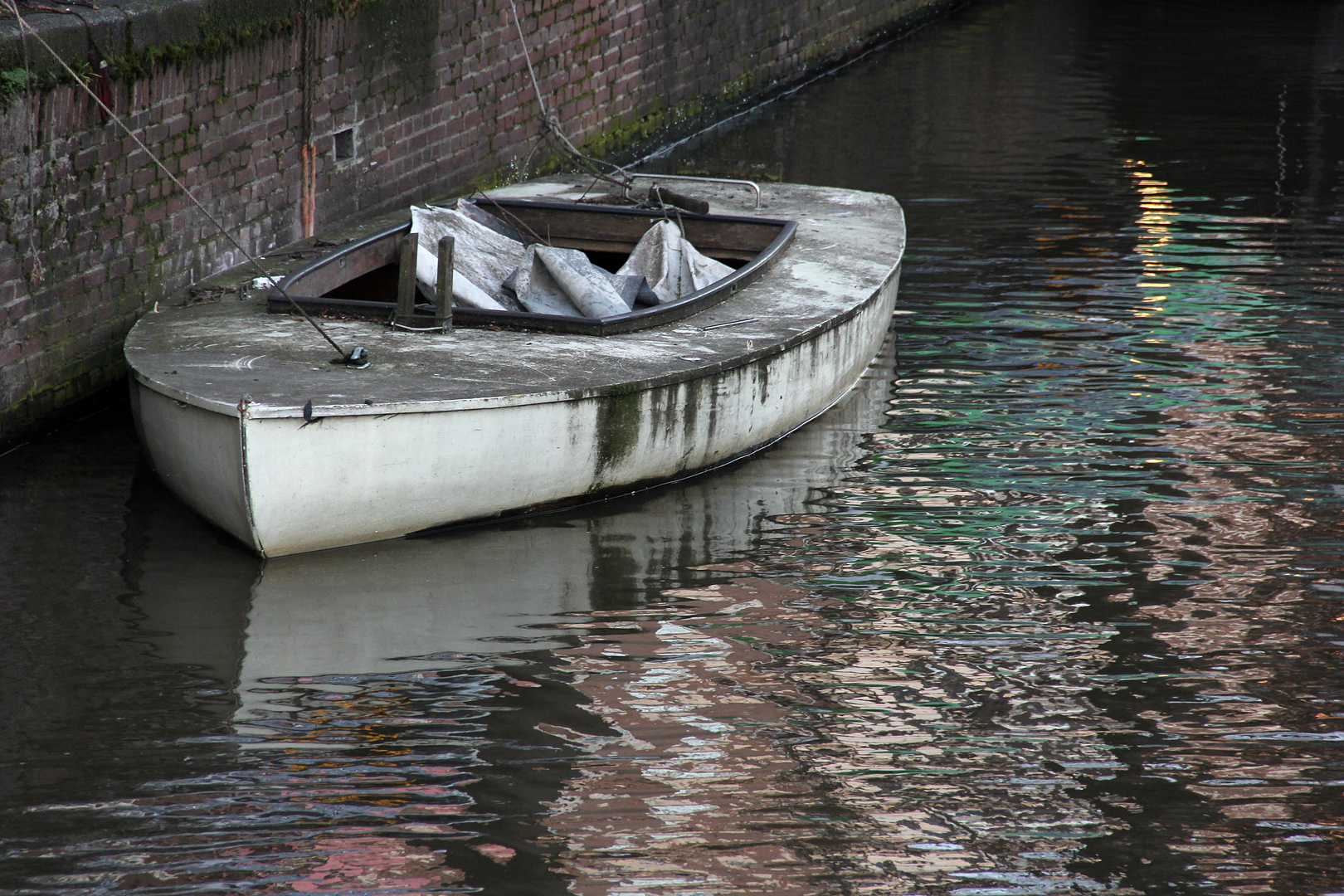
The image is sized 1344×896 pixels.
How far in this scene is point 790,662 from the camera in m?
4.79

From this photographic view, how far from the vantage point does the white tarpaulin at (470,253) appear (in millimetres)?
6664

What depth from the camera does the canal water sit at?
12.5ft

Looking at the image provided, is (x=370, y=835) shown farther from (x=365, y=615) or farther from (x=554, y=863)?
(x=365, y=615)

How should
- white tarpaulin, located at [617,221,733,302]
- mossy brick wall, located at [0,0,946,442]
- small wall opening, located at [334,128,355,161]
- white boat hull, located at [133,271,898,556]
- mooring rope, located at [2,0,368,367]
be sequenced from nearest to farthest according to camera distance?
white boat hull, located at [133,271,898,556], mooring rope, located at [2,0,368,367], mossy brick wall, located at [0,0,946,442], white tarpaulin, located at [617,221,733,302], small wall opening, located at [334,128,355,161]

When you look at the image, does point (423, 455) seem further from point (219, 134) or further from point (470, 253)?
point (219, 134)

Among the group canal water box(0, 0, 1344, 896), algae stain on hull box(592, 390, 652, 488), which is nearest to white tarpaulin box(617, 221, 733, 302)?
canal water box(0, 0, 1344, 896)

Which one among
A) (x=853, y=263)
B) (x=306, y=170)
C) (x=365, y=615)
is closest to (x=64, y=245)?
(x=306, y=170)

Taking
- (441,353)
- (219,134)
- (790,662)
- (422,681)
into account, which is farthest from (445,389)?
(219,134)

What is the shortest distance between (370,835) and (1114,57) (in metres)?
15.3

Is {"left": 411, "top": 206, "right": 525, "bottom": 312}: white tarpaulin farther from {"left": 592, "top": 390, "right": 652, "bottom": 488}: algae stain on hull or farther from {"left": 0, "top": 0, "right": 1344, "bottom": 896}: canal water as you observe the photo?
{"left": 0, "top": 0, "right": 1344, "bottom": 896}: canal water

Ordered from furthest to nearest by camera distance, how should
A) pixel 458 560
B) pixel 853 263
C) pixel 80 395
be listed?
pixel 853 263 → pixel 80 395 → pixel 458 560

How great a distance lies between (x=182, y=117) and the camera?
7.14 m

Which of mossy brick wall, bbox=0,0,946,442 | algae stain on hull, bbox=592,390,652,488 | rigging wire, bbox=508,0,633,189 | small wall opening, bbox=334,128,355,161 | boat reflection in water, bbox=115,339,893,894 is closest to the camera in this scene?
boat reflection in water, bbox=115,339,893,894

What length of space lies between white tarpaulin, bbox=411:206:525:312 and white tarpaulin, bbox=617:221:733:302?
583mm
